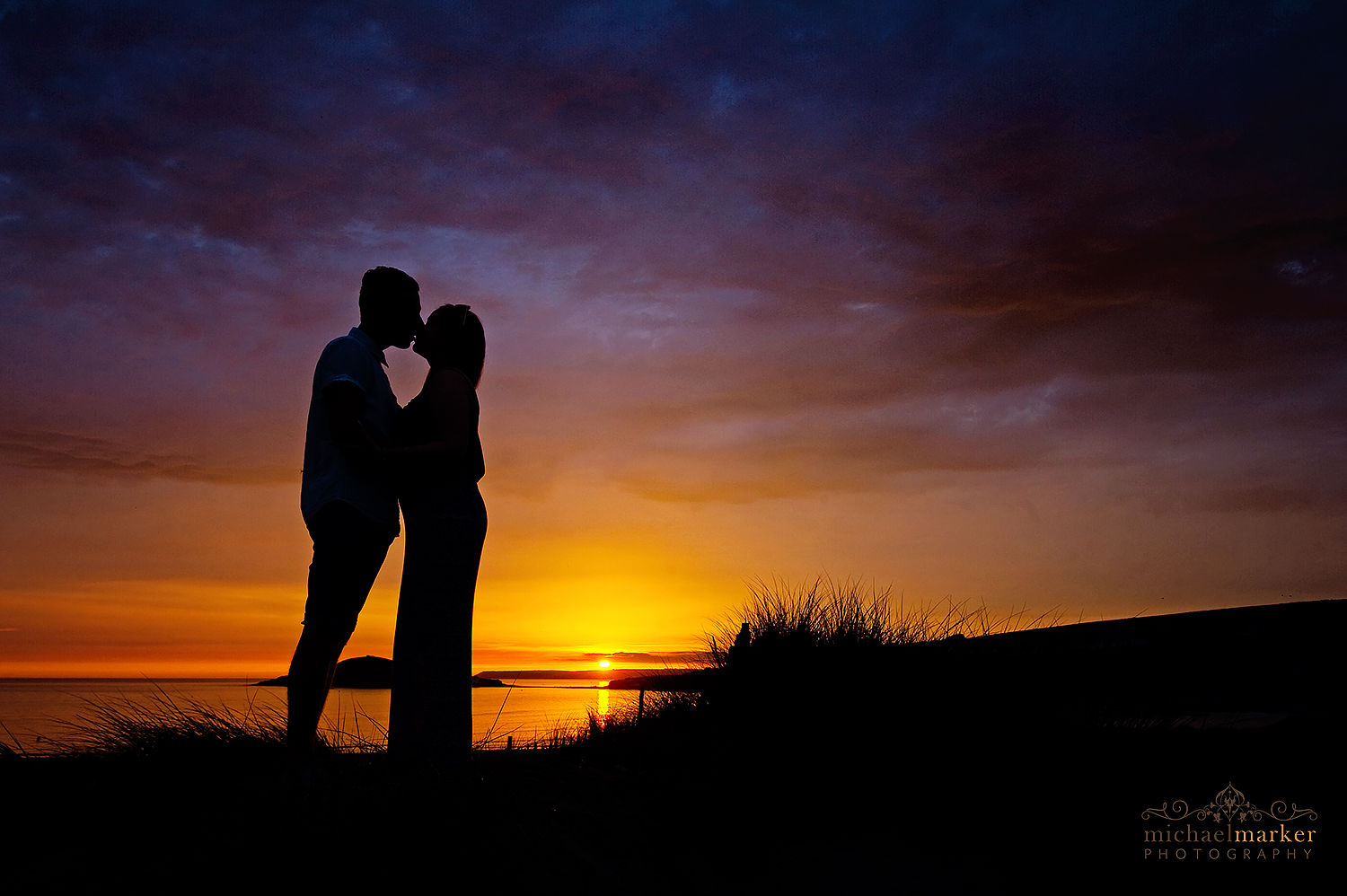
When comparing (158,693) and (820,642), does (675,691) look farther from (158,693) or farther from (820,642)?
(158,693)

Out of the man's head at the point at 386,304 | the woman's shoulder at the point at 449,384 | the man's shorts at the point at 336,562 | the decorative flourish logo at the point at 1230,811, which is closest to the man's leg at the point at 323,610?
the man's shorts at the point at 336,562

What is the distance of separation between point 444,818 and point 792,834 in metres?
2.16

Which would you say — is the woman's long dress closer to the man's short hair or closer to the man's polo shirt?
the man's polo shirt

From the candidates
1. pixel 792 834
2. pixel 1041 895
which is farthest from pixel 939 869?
pixel 792 834

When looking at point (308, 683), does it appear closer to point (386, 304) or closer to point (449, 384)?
point (449, 384)

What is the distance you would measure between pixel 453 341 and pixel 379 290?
0.41m

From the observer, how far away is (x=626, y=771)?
459cm

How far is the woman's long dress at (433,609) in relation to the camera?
372 cm

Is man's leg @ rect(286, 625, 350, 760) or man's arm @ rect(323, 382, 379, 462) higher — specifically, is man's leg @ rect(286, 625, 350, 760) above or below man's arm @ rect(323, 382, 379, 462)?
below

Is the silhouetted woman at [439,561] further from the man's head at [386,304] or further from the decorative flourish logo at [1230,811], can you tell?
the decorative flourish logo at [1230,811]

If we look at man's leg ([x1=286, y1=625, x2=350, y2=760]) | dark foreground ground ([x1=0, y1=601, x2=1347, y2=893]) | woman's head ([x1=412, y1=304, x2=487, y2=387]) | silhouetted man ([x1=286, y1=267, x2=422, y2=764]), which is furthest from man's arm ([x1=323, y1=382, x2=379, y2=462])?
dark foreground ground ([x1=0, y1=601, x2=1347, y2=893])

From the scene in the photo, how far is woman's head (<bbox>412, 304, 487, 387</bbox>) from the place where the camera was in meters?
3.87

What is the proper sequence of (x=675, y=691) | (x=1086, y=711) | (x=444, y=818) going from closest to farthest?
(x=444, y=818) < (x=1086, y=711) < (x=675, y=691)

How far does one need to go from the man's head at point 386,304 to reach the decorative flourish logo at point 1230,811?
4963 millimetres
